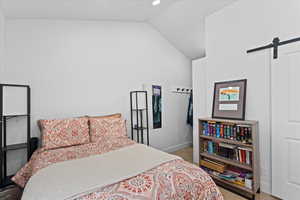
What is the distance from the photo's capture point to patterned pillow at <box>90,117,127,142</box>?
8.05 feet

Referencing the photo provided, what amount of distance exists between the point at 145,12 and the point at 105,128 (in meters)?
2.20

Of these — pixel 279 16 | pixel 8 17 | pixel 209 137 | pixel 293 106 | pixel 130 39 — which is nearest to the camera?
pixel 293 106

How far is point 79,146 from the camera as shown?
2217 mm

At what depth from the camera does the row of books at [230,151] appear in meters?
2.18

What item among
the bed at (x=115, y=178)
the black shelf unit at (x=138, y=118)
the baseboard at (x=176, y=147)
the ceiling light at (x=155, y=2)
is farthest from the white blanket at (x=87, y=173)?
the ceiling light at (x=155, y=2)

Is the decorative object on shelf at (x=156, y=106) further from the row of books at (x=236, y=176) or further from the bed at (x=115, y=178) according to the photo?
the bed at (x=115, y=178)

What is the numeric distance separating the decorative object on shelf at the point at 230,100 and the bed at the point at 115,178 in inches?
51.6

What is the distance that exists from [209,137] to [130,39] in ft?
7.92

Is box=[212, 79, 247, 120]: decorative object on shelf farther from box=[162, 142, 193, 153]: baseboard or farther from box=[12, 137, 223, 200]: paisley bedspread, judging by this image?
box=[162, 142, 193, 153]: baseboard

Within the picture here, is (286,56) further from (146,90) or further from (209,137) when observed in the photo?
(146,90)

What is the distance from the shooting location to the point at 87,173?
4.46 feet

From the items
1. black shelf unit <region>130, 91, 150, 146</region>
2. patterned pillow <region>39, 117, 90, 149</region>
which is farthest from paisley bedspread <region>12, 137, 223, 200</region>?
black shelf unit <region>130, 91, 150, 146</region>

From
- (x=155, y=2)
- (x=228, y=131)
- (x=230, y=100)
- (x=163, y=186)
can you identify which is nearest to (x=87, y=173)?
(x=163, y=186)

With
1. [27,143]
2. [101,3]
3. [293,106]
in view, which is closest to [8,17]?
[101,3]
